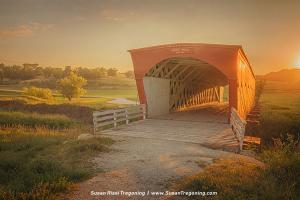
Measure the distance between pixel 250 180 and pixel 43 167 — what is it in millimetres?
5385

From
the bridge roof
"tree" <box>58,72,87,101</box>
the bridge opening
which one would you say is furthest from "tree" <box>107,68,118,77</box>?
the bridge roof

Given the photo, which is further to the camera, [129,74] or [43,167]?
[129,74]

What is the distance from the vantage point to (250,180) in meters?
6.59

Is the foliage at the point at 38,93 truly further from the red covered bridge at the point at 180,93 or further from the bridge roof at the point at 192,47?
the bridge roof at the point at 192,47

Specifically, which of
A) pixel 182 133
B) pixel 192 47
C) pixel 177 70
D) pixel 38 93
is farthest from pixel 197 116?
pixel 38 93

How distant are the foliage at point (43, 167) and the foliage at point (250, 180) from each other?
9.36 feet

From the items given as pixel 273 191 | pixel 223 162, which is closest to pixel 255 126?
pixel 223 162

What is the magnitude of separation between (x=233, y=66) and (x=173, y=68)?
223 inches

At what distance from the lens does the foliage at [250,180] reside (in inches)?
233

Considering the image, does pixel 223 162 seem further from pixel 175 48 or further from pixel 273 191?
pixel 175 48

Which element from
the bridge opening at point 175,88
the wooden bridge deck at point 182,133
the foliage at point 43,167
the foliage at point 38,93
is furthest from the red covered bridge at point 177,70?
the foliage at point 38,93

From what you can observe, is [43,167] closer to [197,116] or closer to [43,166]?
[43,166]

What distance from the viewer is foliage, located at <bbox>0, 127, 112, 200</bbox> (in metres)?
6.00

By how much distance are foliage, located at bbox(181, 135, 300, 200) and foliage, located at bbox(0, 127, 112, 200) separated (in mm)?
2854
